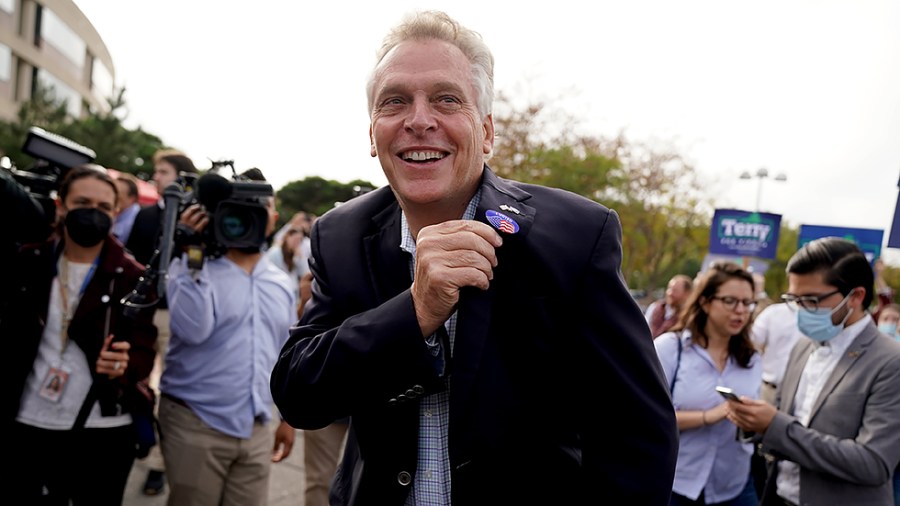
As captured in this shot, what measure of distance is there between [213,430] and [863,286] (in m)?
3.27

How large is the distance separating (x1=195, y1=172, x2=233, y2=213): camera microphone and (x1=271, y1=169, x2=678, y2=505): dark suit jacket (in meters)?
1.87

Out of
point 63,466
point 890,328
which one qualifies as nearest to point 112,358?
point 63,466

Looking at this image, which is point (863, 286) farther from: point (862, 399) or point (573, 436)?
point (573, 436)

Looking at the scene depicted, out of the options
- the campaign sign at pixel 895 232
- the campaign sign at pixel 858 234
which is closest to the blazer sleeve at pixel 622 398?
the campaign sign at pixel 895 232

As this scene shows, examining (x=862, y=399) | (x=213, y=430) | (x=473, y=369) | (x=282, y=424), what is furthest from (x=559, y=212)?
(x=282, y=424)

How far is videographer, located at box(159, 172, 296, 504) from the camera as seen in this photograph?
316cm

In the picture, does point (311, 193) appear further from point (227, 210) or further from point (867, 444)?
point (867, 444)

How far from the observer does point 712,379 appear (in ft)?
11.0

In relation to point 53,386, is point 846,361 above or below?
above

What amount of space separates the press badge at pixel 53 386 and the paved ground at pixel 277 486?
1864mm

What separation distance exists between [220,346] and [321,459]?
1.05m

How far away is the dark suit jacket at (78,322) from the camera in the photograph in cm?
300

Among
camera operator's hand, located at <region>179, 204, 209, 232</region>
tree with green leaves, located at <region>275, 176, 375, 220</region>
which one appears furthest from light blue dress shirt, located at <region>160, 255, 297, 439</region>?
tree with green leaves, located at <region>275, 176, 375, 220</region>

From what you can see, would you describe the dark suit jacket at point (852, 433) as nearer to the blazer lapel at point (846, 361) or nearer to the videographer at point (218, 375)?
the blazer lapel at point (846, 361)
